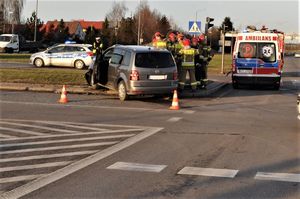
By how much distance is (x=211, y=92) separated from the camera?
63.9ft

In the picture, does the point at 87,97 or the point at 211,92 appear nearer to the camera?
the point at 87,97

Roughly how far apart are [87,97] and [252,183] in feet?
36.6

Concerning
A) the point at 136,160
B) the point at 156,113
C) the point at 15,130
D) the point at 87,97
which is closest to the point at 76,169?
the point at 136,160

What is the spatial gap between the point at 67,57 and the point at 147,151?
845 inches

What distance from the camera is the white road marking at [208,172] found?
683cm

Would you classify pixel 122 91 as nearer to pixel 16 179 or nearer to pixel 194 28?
pixel 194 28

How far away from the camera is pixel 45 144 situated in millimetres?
8789

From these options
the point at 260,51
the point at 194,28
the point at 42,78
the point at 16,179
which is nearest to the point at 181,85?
the point at 260,51

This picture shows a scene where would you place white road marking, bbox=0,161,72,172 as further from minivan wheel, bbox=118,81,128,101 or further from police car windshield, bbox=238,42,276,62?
police car windshield, bbox=238,42,276,62

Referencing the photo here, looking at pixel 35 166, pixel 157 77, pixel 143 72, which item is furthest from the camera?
pixel 157 77

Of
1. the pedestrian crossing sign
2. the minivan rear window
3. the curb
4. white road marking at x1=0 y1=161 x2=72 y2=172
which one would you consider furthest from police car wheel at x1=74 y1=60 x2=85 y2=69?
white road marking at x1=0 y1=161 x2=72 y2=172

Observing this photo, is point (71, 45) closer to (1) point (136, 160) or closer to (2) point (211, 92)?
(2) point (211, 92)

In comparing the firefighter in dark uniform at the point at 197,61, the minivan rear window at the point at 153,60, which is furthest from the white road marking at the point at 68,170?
the firefighter in dark uniform at the point at 197,61

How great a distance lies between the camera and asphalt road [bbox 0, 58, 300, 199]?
6113 mm
